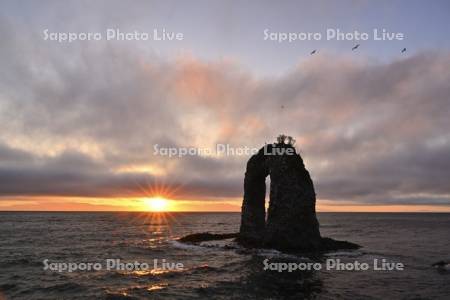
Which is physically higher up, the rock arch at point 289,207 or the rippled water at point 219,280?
the rock arch at point 289,207

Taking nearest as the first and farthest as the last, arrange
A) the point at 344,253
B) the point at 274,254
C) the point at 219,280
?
the point at 219,280 < the point at 274,254 < the point at 344,253

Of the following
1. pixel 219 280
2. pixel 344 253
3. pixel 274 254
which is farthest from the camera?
pixel 344 253

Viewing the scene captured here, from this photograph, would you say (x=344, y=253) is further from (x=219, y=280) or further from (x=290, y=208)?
(x=219, y=280)

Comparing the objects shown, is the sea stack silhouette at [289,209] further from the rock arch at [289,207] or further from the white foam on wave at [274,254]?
the white foam on wave at [274,254]

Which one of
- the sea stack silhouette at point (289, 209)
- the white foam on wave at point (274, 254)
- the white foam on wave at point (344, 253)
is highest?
the sea stack silhouette at point (289, 209)

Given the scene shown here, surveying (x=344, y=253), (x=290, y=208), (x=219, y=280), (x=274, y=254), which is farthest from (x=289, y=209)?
(x=219, y=280)

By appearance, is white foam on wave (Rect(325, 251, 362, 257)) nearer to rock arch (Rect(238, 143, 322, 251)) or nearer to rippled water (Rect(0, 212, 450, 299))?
rippled water (Rect(0, 212, 450, 299))

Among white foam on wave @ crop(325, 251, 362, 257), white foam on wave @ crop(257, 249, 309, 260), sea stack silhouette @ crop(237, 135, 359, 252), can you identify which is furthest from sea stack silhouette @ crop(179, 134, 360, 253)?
white foam on wave @ crop(325, 251, 362, 257)

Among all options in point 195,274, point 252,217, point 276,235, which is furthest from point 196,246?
point 195,274

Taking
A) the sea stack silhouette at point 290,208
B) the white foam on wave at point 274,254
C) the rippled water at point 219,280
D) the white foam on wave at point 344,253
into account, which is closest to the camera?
the rippled water at point 219,280

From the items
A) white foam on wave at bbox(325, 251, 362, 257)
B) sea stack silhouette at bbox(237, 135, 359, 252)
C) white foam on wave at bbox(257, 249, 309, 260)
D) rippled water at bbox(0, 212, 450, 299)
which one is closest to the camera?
rippled water at bbox(0, 212, 450, 299)

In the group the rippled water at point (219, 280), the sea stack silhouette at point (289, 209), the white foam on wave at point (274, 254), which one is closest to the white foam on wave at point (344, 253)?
the rippled water at point (219, 280)

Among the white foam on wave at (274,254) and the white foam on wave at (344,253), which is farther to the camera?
the white foam on wave at (344,253)

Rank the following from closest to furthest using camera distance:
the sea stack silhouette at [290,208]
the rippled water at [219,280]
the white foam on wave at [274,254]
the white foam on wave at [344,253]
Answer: the rippled water at [219,280], the white foam on wave at [274,254], the white foam on wave at [344,253], the sea stack silhouette at [290,208]
